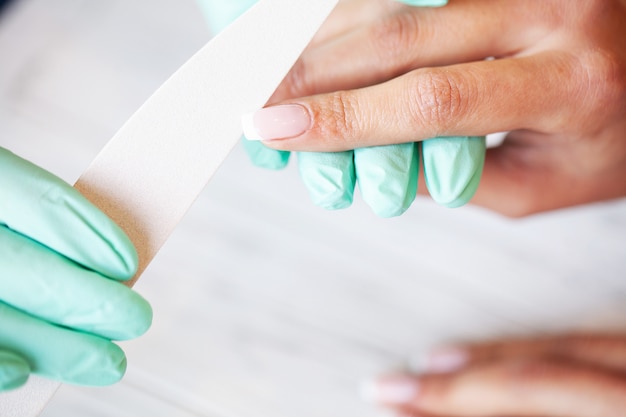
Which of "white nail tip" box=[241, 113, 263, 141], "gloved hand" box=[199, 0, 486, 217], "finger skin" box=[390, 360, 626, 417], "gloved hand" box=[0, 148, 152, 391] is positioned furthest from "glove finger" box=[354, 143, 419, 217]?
"finger skin" box=[390, 360, 626, 417]

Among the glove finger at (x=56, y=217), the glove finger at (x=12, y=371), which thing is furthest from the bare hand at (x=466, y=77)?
the glove finger at (x=12, y=371)

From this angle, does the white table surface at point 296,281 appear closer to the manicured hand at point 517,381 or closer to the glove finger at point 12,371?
the manicured hand at point 517,381

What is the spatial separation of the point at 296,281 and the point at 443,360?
229 millimetres

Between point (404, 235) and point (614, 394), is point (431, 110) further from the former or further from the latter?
point (614, 394)

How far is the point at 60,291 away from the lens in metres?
0.45

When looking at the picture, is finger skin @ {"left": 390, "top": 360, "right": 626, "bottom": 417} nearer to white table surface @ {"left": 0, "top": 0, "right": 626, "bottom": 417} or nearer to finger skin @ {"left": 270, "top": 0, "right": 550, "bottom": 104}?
white table surface @ {"left": 0, "top": 0, "right": 626, "bottom": 417}

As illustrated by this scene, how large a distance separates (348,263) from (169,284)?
0.25 meters

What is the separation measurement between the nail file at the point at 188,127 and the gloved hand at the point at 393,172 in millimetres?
90

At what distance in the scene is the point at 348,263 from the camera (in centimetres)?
80

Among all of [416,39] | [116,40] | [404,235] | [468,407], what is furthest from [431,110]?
[116,40]

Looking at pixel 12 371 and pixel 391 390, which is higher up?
pixel 391 390

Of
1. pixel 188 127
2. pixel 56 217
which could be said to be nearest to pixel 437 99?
pixel 188 127

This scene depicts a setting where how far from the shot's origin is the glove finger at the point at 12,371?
1.34 feet

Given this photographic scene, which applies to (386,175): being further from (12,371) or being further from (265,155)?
(12,371)
